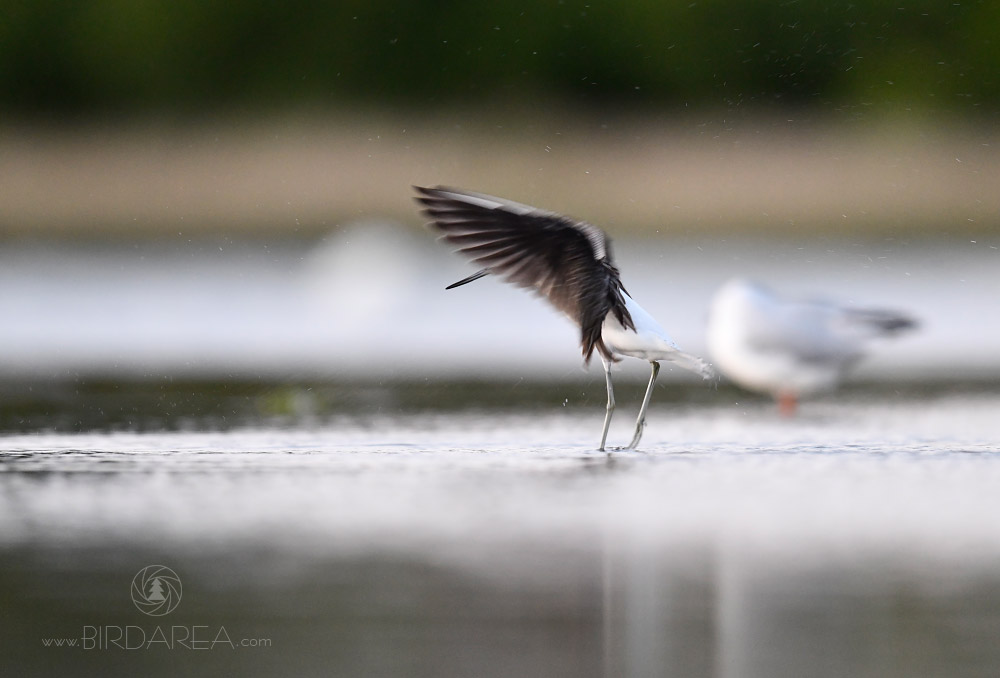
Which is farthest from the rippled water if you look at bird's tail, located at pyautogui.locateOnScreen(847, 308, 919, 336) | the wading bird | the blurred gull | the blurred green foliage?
the blurred green foliage

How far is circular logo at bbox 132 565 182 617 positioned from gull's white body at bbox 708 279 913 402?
5077 millimetres

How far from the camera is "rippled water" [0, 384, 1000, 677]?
12.7 ft

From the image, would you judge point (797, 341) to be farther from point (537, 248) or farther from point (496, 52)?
point (496, 52)

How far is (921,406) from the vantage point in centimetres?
798

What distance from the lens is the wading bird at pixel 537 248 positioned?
5957 mm

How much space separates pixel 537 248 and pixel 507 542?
1.51 meters

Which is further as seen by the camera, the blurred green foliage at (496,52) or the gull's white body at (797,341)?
the blurred green foliage at (496,52)

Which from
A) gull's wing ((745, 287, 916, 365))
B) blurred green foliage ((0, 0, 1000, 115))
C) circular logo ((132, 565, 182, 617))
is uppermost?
blurred green foliage ((0, 0, 1000, 115))

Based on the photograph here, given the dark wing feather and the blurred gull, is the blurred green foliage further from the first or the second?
the dark wing feather

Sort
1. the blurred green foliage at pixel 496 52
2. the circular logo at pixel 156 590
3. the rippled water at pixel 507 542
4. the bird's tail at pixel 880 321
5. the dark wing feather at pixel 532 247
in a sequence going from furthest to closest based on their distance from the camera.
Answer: the blurred green foliage at pixel 496 52 < the bird's tail at pixel 880 321 < the dark wing feather at pixel 532 247 < the circular logo at pixel 156 590 < the rippled water at pixel 507 542

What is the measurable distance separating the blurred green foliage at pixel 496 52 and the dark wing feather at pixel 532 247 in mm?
18737

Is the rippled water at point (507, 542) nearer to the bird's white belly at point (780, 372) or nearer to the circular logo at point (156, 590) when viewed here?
the circular logo at point (156, 590)

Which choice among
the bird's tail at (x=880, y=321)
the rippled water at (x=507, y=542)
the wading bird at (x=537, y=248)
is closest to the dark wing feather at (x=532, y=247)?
the wading bird at (x=537, y=248)

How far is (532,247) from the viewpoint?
19.7 feet
